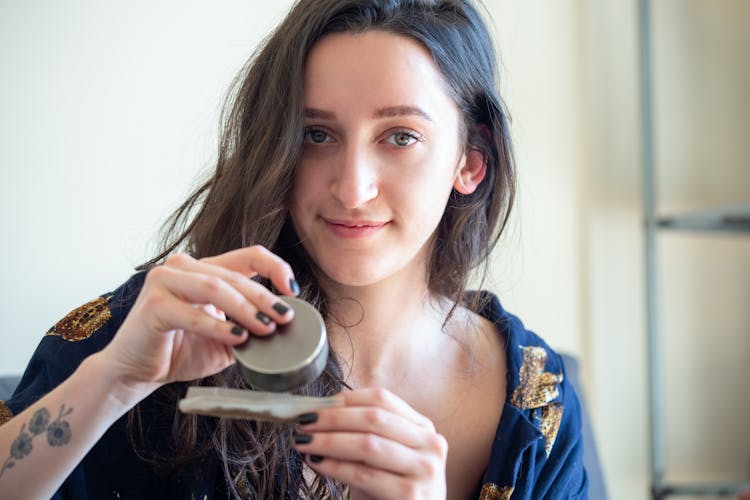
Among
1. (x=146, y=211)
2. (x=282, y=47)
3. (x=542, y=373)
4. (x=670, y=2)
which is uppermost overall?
(x=670, y=2)

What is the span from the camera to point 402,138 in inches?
41.0

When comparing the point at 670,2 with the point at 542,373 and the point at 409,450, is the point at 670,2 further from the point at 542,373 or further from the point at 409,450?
the point at 409,450

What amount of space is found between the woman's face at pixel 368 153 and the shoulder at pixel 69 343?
0.24m

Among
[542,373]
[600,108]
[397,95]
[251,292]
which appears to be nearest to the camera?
[251,292]

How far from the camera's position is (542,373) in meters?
1.27

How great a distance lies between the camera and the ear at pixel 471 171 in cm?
120

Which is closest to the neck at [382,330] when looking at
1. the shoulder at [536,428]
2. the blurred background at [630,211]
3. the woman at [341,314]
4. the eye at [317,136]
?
the woman at [341,314]

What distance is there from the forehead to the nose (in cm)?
6

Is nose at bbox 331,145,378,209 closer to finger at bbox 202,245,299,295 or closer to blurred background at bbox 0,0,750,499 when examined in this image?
finger at bbox 202,245,299,295

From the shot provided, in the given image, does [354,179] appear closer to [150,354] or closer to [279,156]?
[279,156]

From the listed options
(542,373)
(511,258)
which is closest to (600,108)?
(511,258)

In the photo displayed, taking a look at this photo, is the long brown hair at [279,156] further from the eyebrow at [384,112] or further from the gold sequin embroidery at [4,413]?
the gold sequin embroidery at [4,413]

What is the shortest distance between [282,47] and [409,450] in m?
0.53

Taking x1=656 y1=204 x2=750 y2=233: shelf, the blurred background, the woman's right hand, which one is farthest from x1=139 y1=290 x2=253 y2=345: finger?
x1=656 y1=204 x2=750 y2=233: shelf
